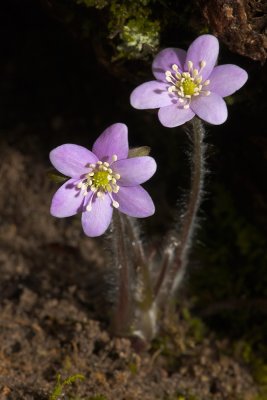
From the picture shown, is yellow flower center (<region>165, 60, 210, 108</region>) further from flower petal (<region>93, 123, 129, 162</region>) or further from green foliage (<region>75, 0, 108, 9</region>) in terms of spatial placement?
green foliage (<region>75, 0, 108, 9</region>)

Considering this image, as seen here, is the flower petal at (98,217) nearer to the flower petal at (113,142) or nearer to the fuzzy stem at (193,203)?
the flower petal at (113,142)

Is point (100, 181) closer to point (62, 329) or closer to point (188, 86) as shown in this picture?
point (188, 86)

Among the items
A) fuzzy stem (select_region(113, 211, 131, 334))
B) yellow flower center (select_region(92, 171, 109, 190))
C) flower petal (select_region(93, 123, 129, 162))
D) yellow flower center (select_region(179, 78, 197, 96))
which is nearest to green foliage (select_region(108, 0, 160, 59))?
yellow flower center (select_region(179, 78, 197, 96))

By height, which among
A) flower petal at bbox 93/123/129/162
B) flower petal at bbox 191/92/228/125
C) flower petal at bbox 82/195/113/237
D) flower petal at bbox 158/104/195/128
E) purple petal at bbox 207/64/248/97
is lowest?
flower petal at bbox 82/195/113/237

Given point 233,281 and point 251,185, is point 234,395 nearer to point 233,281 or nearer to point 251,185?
point 233,281

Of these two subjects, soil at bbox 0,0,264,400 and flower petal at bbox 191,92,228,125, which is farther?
soil at bbox 0,0,264,400

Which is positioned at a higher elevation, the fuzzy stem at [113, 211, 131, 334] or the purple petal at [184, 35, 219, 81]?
the purple petal at [184, 35, 219, 81]

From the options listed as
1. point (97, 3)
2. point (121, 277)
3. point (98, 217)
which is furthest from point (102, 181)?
point (97, 3)
